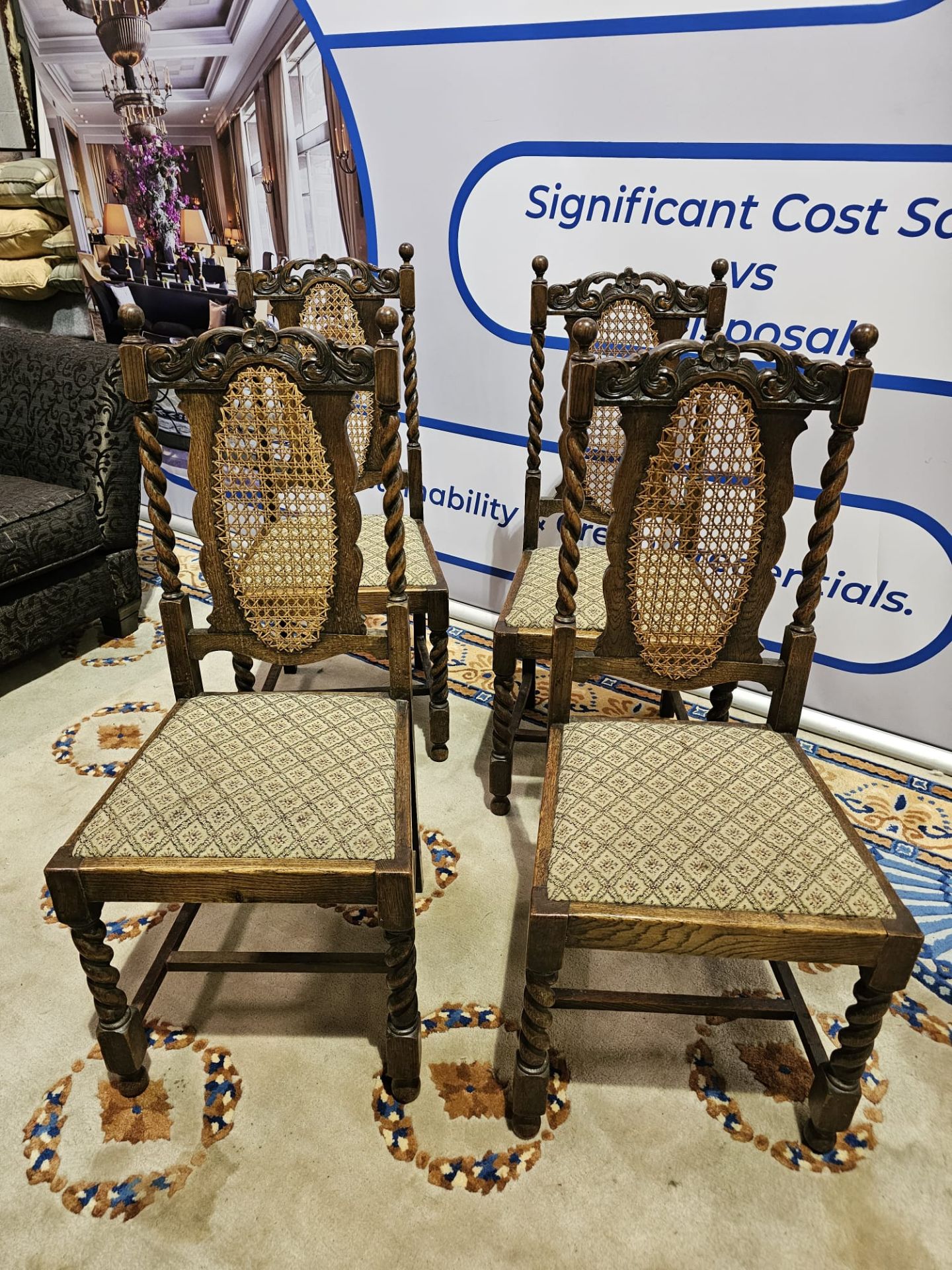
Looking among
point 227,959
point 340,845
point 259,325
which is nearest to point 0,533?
point 259,325

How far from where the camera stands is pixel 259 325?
1.38 m

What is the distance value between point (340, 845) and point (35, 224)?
13.3 ft

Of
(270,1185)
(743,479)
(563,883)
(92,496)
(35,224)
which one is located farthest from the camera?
(35,224)

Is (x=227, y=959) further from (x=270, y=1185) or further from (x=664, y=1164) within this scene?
(x=664, y=1164)

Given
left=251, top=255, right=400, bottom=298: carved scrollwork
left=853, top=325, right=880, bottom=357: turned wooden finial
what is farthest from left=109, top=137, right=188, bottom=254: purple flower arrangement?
left=853, top=325, right=880, bottom=357: turned wooden finial

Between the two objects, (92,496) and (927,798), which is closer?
(927,798)

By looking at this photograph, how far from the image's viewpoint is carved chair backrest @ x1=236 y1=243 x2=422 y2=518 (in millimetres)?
2309

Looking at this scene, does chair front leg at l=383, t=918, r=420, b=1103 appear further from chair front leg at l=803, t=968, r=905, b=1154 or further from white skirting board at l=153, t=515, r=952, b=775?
white skirting board at l=153, t=515, r=952, b=775

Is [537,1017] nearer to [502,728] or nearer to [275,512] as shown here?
[502,728]

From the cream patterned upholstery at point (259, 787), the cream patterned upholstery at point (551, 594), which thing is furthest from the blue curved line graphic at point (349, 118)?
the cream patterned upholstery at point (259, 787)

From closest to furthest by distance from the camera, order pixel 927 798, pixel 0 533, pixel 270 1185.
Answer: pixel 270 1185 → pixel 927 798 → pixel 0 533

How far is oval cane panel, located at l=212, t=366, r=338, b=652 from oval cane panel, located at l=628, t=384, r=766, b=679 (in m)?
0.61

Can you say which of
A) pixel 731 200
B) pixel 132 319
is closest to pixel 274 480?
pixel 132 319

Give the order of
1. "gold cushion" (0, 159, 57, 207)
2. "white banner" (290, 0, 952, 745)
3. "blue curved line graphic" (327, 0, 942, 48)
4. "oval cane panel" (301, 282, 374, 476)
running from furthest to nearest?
"gold cushion" (0, 159, 57, 207) < "oval cane panel" (301, 282, 374, 476) < "white banner" (290, 0, 952, 745) < "blue curved line graphic" (327, 0, 942, 48)
